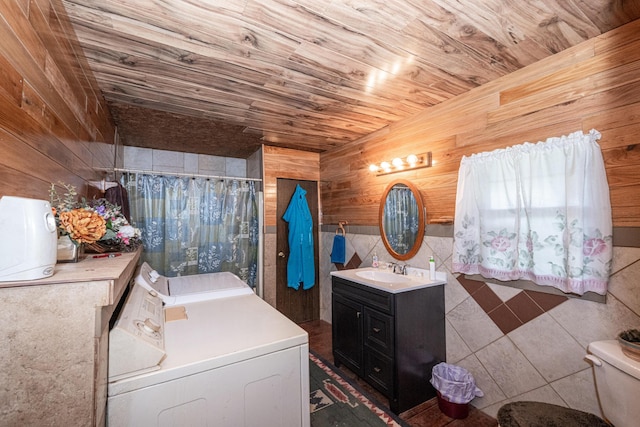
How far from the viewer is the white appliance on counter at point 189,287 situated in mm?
1742

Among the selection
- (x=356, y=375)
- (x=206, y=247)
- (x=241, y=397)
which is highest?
(x=206, y=247)

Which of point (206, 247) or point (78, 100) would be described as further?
point (206, 247)

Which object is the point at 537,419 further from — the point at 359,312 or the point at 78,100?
the point at 78,100

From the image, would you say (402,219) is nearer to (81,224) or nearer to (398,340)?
(398,340)

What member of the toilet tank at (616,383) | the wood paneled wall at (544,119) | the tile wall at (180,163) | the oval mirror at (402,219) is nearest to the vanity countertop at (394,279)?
the oval mirror at (402,219)

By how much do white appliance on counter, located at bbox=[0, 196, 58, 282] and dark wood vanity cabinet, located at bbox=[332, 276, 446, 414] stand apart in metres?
1.79

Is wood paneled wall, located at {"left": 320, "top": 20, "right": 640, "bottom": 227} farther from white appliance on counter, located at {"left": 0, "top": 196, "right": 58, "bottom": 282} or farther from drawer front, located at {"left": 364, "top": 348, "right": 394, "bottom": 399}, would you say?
white appliance on counter, located at {"left": 0, "top": 196, "right": 58, "bottom": 282}

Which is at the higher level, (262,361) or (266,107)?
(266,107)

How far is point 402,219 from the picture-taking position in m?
2.46

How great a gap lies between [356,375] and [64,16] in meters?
2.87

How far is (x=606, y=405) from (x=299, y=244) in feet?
8.60

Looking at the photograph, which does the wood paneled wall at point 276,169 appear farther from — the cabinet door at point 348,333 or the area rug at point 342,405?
the area rug at point 342,405

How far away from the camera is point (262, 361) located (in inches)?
45.7

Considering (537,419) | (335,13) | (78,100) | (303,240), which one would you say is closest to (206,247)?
(303,240)
